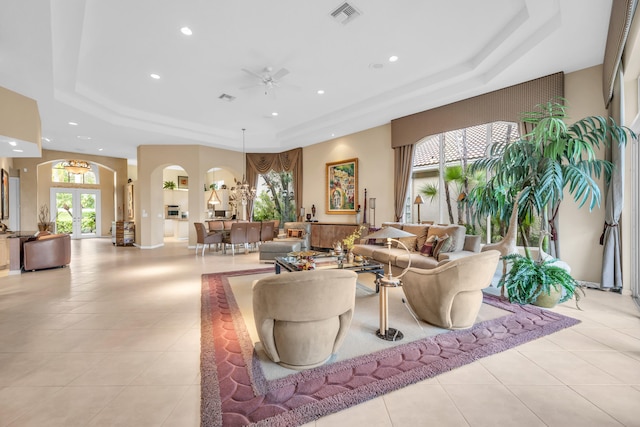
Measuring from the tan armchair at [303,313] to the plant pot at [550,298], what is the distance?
2.85 m


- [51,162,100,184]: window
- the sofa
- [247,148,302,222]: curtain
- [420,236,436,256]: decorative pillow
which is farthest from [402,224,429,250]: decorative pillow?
[51,162,100,184]: window

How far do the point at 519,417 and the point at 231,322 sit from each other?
266 cm

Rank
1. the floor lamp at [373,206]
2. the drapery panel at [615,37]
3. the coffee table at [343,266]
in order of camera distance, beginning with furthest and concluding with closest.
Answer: the floor lamp at [373,206]
the coffee table at [343,266]
the drapery panel at [615,37]

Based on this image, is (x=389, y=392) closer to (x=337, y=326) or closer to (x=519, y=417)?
(x=337, y=326)

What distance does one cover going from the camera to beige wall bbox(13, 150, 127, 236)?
33.9ft

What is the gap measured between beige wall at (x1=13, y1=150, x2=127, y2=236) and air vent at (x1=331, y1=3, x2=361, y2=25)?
1222cm

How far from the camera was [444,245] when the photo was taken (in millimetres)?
4539

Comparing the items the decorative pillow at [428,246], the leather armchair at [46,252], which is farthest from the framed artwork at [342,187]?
the leather armchair at [46,252]

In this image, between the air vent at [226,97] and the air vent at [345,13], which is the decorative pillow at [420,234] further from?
the air vent at [226,97]

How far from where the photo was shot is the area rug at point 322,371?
5.84 feet

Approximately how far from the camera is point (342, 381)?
2074 mm

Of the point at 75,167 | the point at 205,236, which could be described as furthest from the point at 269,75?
the point at 75,167

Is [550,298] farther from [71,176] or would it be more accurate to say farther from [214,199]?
[71,176]

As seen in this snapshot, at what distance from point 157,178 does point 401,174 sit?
26.9ft
